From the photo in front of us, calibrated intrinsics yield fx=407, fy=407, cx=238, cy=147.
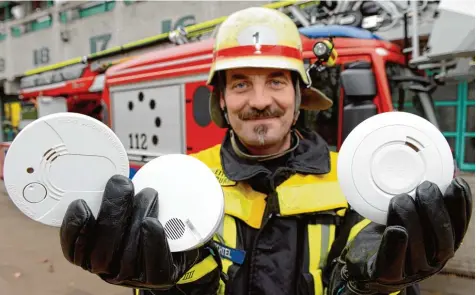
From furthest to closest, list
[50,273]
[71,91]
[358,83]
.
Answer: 1. [71,91]
2. [50,273]
3. [358,83]

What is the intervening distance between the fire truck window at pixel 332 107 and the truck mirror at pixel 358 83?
0.17 meters

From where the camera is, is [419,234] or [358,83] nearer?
[419,234]

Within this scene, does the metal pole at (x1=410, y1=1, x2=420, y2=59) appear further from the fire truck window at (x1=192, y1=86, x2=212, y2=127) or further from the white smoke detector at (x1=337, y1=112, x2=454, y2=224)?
the white smoke detector at (x1=337, y1=112, x2=454, y2=224)

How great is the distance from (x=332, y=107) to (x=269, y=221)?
2389 mm

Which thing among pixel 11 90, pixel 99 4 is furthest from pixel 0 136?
pixel 99 4

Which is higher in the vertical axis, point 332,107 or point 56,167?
point 332,107

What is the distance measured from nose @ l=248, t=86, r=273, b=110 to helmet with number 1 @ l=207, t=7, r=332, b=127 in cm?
9

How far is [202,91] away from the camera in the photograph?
439 centimetres

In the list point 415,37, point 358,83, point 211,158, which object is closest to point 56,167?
point 211,158

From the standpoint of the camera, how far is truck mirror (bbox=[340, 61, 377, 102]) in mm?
3314

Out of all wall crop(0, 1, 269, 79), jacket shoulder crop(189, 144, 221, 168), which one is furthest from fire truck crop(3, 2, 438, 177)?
wall crop(0, 1, 269, 79)

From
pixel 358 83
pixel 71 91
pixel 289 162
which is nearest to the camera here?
pixel 289 162

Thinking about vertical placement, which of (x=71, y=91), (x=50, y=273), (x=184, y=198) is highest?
(x=71, y=91)

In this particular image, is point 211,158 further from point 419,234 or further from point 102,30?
point 102,30
